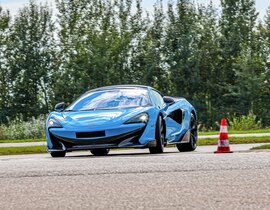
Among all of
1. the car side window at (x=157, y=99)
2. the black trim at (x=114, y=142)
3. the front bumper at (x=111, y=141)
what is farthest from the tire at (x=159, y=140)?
the car side window at (x=157, y=99)

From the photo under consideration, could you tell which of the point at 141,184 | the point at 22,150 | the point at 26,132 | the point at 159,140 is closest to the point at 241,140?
the point at 22,150

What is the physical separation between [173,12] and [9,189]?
50277 mm

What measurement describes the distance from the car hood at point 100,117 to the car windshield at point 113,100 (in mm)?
458

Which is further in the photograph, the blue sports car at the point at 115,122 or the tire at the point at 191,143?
the tire at the point at 191,143

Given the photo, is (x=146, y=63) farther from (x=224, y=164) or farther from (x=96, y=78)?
(x=224, y=164)

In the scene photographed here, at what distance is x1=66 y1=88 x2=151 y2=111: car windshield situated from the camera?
1675cm

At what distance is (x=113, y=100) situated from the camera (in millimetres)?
16922

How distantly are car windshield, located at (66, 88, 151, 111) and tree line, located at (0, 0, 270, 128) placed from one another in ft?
118

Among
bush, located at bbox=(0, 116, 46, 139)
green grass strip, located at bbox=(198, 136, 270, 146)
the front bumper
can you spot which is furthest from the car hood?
bush, located at bbox=(0, 116, 46, 139)

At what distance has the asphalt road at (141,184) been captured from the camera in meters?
7.71

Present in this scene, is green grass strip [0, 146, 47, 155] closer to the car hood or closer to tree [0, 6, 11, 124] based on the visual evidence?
the car hood

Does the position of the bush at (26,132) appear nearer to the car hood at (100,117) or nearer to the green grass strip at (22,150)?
the green grass strip at (22,150)

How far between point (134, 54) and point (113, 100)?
44829mm

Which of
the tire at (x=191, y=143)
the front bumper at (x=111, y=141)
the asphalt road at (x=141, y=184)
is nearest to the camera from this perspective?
the asphalt road at (x=141, y=184)
